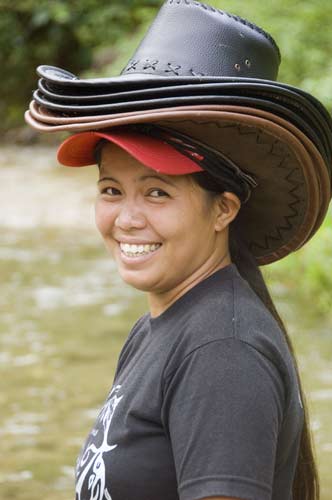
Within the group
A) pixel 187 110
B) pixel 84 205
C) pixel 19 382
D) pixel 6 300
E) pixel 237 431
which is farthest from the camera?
pixel 84 205

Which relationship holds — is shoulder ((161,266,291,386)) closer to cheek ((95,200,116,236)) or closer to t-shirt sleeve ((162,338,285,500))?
t-shirt sleeve ((162,338,285,500))

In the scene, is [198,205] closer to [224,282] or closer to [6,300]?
[224,282]

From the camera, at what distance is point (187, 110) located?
1.75 metres

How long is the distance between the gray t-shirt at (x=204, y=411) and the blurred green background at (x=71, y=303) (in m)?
0.65

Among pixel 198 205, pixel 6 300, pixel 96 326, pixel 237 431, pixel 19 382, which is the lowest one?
pixel 237 431

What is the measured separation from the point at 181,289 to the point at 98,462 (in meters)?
0.35

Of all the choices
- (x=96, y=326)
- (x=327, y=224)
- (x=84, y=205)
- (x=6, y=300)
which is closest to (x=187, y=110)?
(x=327, y=224)

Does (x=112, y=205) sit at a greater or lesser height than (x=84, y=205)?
lesser

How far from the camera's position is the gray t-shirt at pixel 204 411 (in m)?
1.65

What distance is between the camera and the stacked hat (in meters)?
1.77

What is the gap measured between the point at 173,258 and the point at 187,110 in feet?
0.98

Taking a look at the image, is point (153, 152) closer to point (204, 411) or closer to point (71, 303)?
point (204, 411)

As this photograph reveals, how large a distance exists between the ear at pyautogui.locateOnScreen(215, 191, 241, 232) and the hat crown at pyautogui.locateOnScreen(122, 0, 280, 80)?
23 centimetres

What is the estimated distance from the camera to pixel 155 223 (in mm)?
1888
